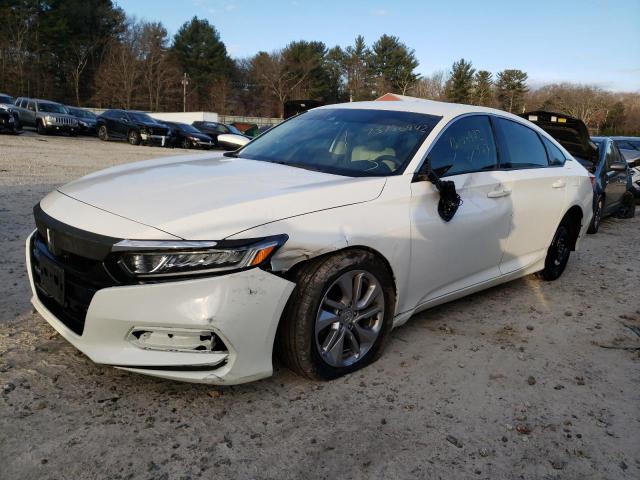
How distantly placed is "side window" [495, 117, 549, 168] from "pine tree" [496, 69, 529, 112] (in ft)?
260

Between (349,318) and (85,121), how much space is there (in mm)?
Answer: 26073

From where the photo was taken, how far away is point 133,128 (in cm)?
2292

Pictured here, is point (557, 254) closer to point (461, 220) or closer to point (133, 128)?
point (461, 220)

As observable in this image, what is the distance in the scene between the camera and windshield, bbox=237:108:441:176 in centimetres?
→ 340

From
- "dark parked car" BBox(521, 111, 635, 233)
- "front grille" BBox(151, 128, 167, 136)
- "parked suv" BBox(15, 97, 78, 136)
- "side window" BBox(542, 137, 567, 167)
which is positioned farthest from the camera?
"parked suv" BBox(15, 97, 78, 136)

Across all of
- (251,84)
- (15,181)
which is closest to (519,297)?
(15,181)

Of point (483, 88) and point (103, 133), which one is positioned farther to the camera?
point (483, 88)

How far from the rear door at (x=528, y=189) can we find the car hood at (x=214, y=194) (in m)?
1.52

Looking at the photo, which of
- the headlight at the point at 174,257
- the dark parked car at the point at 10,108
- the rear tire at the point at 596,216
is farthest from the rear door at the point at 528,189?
the dark parked car at the point at 10,108

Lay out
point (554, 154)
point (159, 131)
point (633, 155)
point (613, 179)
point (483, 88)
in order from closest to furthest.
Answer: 1. point (554, 154)
2. point (613, 179)
3. point (633, 155)
4. point (159, 131)
5. point (483, 88)

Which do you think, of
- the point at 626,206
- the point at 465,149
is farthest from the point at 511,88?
the point at 465,149

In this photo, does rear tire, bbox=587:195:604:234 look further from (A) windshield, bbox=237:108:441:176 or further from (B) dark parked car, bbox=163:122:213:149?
(B) dark parked car, bbox=163:122:213:149

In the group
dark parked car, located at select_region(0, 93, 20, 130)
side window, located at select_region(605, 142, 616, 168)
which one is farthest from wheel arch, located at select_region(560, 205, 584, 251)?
dark parked car, located at select_region(0, 93, 20, 130)

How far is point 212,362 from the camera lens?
96.9 inches
